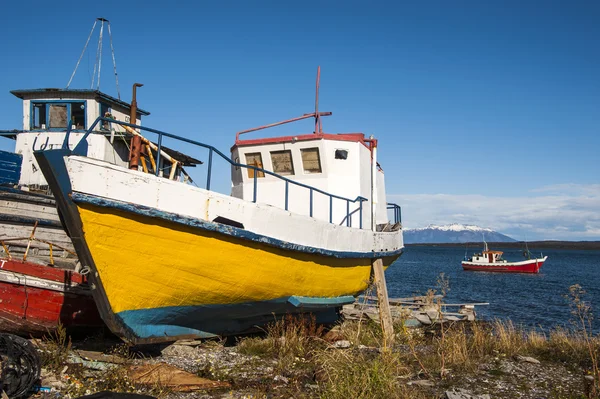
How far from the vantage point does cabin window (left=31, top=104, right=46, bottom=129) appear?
17734 mm

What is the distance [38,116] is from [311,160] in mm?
12229

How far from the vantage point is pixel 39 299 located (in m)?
8.48

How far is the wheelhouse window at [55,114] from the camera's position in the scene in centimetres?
1756

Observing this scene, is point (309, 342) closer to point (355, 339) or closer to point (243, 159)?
point (355, 339)

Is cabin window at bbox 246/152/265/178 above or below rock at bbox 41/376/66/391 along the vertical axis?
above

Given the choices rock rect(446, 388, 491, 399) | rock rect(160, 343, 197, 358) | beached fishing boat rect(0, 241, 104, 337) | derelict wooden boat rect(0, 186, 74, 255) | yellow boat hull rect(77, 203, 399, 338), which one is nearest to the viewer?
rock rect(446, 388, 491, 399)

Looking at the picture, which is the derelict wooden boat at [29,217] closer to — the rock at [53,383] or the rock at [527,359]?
the rock at [53,383]

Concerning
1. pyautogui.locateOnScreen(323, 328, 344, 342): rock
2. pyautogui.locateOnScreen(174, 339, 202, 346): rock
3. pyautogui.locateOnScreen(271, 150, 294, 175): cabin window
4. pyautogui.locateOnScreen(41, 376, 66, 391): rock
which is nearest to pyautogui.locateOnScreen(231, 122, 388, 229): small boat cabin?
pyautogui.locateOnScreen(271, 150, 294, 175): cabin window

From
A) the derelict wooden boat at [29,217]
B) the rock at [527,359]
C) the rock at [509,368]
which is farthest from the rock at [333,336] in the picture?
the derelict wooden boat at [29,217]

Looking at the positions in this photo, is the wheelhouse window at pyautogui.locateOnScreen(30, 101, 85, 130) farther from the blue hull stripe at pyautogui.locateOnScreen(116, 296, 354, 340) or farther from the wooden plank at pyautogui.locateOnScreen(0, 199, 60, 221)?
the blue hull stripe at pyautogui.locateOnScreen(116, 296, 354, 340)

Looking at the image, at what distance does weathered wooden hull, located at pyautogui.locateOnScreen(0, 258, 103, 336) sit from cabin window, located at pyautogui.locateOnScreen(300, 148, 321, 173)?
4.88 m

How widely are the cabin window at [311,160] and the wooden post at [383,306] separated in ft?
8.22

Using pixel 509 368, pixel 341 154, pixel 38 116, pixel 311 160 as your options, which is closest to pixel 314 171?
pixel 311 160

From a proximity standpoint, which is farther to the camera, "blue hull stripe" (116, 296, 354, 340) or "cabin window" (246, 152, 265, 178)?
"cabin window" (246, 152, 265, 178)
